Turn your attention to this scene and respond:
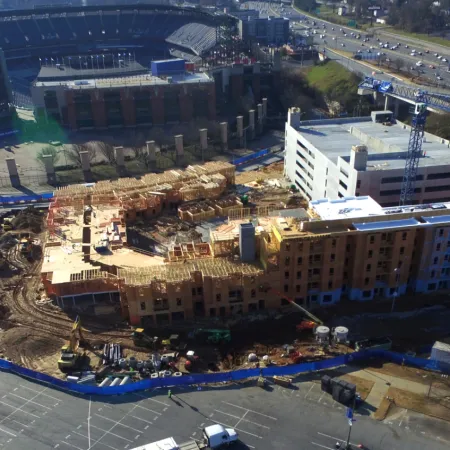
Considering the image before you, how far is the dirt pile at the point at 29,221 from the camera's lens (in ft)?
245

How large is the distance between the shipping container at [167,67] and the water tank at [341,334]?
318ft

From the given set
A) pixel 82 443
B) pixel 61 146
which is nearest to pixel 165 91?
pixel 61 146

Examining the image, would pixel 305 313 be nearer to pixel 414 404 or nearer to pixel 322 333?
pixel 322 333

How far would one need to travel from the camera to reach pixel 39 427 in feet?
130

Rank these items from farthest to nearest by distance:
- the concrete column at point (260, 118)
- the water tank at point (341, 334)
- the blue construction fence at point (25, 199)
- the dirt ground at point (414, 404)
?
the concrete column at point (260, 118) < the blue construction fence at point (25, 199) < the water tank at point (341, 334) < the dirt ground at point (414, 404)

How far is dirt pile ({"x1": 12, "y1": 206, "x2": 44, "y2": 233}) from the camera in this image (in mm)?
74562

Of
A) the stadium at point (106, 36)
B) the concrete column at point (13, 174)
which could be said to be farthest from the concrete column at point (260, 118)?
the concrete column at point (13, 174)

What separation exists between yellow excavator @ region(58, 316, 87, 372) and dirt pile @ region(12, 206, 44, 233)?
93.5 feet

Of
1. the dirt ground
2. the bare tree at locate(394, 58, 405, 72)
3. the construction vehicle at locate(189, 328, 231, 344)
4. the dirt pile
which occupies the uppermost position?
the bare tree at locate(394, 58, 405, 72)

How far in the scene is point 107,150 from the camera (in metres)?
103

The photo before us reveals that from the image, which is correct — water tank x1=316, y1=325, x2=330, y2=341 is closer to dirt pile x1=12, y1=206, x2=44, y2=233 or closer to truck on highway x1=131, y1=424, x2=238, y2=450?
truck on highway x1=131, y1=424, x2=238, y2=450

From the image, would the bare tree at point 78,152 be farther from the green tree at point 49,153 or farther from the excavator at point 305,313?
the excavator at point 305,313

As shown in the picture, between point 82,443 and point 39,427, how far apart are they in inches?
166

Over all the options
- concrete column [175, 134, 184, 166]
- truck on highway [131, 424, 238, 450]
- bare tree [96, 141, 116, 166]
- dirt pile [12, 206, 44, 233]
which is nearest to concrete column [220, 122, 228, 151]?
concrete column [175, 134, 184, 166]
